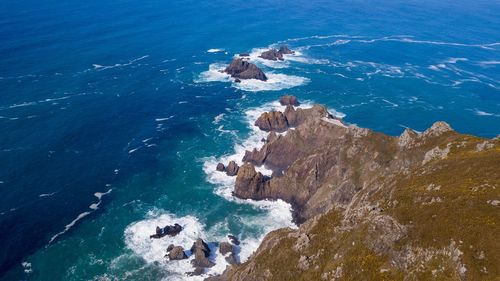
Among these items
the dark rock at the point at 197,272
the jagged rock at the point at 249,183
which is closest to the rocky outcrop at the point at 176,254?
the dark rock at the point at 197,272

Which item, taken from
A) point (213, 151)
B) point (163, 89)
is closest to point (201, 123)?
point (213, 151)

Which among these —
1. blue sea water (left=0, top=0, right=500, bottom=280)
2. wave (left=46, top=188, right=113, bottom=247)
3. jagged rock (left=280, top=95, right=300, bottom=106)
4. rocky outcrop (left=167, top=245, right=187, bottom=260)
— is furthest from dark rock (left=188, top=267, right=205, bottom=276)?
jagged rock (left=280, top=95, right=300, bottom=106)

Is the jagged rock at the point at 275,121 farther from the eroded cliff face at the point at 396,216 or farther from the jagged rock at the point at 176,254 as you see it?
the jagged rock at the point at 176,254

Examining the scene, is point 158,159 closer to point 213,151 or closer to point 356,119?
point 213,151

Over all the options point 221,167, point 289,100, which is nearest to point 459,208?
point 221,167

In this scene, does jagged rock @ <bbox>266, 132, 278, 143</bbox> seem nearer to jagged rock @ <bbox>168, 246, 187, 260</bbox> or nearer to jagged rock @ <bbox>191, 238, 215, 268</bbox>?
jagged rock @ <bbox>191, 238, 215, 268</bbox>
